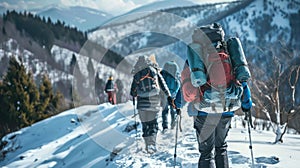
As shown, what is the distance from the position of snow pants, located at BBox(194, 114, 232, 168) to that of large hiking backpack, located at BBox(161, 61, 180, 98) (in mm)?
4010

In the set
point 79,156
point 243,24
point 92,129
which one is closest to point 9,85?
point 92,129

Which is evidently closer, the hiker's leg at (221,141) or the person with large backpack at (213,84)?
the person with large backpack at (213,84)

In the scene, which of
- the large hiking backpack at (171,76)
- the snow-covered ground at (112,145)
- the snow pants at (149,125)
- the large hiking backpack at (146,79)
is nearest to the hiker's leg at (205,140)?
the snow-covered ground at (112,145)

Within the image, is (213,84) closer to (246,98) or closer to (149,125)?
(246,98)

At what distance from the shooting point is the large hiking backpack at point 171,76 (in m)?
8.06

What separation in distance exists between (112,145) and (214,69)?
20.6 feet

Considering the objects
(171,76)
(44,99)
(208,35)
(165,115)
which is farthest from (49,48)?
(208,35)

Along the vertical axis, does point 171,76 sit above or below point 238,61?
below

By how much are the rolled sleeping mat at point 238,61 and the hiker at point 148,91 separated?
299cm

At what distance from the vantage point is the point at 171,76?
820 centimetres

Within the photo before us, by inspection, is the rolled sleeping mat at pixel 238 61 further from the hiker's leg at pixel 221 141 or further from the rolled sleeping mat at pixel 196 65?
→ the hiker's leg at pixel 221 141

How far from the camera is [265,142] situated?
21.5 feet

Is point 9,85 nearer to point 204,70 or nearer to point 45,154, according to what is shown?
point 45,154

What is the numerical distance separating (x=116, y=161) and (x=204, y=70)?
166 inches
